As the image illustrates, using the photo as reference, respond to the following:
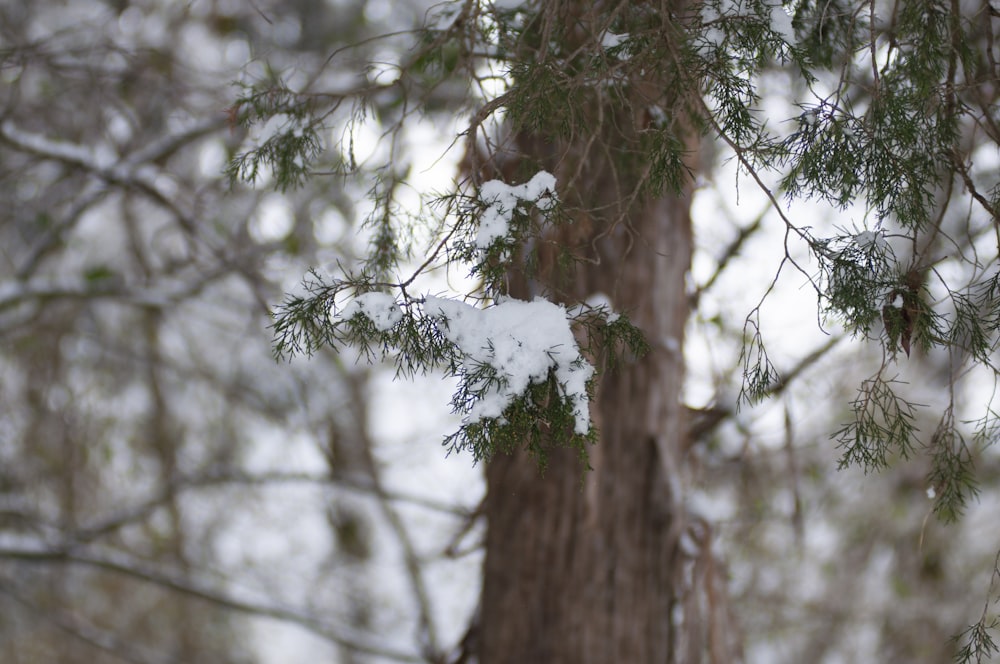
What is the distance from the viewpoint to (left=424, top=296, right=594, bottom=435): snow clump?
4.47 feet

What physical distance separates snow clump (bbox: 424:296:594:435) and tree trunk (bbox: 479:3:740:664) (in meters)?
1.30

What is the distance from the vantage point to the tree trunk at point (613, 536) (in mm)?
2797

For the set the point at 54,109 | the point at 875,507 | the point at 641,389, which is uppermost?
the point at 54,109

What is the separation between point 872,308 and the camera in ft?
5.28

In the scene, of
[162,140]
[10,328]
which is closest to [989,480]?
[162,140]

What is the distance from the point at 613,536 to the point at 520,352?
5.41 ft

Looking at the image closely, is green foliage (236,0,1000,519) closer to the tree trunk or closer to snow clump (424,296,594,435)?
snow clump (424,296,594,435)

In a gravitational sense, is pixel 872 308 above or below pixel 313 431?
below

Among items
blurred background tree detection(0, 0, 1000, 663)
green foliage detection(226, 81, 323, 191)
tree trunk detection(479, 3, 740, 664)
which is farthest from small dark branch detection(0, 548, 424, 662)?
green foliage detection(226, 81, 323, 191)

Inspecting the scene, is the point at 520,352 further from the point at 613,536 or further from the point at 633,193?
the point at 613,536

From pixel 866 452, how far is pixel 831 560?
641cm

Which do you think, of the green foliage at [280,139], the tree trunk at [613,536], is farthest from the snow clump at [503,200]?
the tree trunk at [613,536]

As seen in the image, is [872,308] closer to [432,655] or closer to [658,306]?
[658,306]

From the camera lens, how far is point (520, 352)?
138 cm
